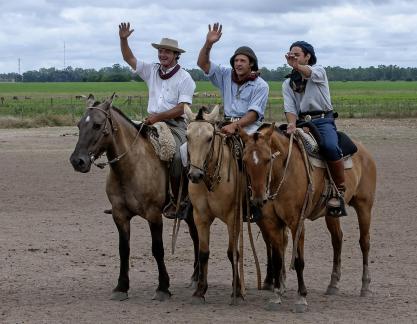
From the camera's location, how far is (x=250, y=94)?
30.4 feet

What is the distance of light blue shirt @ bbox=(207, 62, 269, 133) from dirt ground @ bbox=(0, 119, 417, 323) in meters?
1.99

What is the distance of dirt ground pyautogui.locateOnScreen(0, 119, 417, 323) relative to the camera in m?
8.60

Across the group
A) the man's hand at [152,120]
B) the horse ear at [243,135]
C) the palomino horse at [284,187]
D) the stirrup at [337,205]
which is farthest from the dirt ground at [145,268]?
the man's hand at [152,120]

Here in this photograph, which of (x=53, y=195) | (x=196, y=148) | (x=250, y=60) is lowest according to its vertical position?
(x=53, y=195)

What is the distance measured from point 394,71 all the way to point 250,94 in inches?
6447

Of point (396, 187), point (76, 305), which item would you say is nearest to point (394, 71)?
point (396, 187)

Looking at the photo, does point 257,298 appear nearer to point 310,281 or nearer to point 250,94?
point 310,281

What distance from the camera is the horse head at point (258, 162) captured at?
8.12 metres

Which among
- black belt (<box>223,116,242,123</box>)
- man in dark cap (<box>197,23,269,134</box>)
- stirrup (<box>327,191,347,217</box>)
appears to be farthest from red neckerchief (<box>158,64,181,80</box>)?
stirrup (<box>327,191,347,217</box>)

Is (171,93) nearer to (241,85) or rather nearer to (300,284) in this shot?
(241,85)

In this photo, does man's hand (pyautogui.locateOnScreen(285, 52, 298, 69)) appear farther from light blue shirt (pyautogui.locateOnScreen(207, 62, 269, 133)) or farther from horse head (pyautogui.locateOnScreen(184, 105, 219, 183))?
horse head (pyautogui.locateOnScreen(184, 105, 219, 183))

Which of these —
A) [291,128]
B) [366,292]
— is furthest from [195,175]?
[366,292]

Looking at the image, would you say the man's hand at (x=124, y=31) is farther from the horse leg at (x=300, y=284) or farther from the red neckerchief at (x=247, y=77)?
the horse leg at (x=300, y=284)

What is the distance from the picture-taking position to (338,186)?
9438mm
